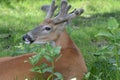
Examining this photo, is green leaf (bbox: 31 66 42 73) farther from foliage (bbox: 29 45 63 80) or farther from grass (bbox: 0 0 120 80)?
grass (bbox: 0 0 120 80)

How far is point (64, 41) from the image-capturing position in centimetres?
520

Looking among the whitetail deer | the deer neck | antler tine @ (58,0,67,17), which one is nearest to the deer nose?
the whitetail deer

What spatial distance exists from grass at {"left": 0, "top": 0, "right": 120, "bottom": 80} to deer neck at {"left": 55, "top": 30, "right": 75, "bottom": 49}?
0.09m

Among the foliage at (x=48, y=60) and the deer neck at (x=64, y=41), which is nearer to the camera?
the foliage at (x=48, y=60)

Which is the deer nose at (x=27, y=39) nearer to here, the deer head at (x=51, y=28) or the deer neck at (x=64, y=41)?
the deer head at (x=51, y=28)

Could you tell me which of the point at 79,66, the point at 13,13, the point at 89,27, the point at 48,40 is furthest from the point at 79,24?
the point at 79,66

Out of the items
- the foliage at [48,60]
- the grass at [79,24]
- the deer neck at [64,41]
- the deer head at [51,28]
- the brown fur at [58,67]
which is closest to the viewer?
the foliage at [48,60]

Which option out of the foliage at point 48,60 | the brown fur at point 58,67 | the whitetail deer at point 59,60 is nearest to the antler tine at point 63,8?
the whitetail deer at point 59,60

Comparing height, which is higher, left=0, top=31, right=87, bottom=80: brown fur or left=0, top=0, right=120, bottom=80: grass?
left=0, top=31, right=87, bottom=80: brown fur

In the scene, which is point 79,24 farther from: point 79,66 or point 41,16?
point 79,66

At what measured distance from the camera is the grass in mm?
5309

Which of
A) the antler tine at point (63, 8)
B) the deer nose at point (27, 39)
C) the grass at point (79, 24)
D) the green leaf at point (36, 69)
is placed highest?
the antler tine at point (63, 8)

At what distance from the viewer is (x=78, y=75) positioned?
448cm

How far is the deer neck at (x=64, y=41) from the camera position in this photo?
5.06 metres
